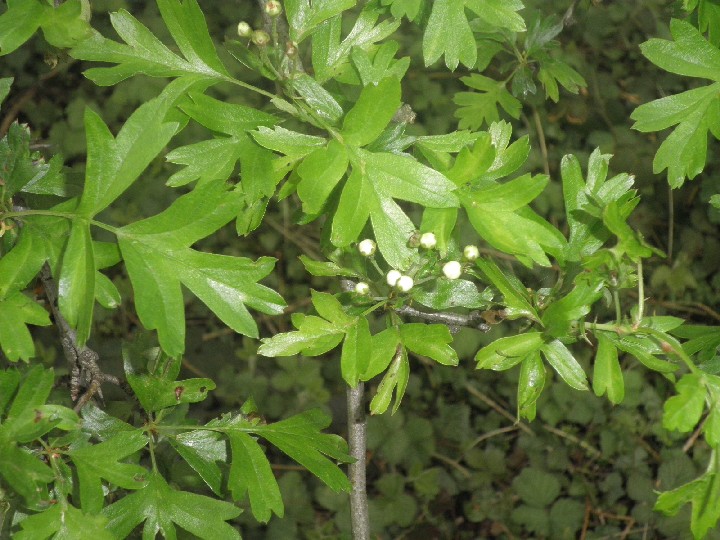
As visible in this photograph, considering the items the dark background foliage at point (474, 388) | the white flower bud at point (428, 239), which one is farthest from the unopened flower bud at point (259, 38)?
the dark background foliage at point (474, 388)

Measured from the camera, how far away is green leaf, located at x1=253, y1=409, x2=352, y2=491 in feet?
3.36

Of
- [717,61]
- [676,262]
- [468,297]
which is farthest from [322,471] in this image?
[676,262]

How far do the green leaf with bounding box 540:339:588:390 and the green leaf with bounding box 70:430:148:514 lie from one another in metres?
0.53

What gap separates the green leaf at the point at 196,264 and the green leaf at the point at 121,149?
0.05 metres

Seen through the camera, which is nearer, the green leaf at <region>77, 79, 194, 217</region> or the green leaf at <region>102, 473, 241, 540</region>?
the green leaf at <region>77, 79, 194, 217</region>

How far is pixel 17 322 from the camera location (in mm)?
819

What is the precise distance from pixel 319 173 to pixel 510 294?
27 centimetres

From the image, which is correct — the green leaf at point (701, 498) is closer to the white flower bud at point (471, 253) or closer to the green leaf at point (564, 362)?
the green leaf at point (564, 362)

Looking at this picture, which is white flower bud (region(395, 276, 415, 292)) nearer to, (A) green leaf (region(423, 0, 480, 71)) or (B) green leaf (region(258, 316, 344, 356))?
(B) green leaf (region(258, 316, 344, 356))

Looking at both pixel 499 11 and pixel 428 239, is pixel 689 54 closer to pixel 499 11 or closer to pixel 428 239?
pixel 499 11

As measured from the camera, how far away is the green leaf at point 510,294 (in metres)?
0.87

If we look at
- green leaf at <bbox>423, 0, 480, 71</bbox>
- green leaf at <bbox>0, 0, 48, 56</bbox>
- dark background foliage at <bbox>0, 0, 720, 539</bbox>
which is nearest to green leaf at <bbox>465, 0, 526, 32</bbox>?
green leaf at <bbox>423, 0, 480, 71</bbox>

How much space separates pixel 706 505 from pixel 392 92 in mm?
595

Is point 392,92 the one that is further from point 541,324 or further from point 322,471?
point 322,471
